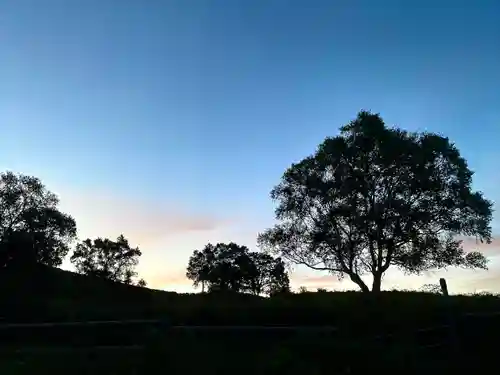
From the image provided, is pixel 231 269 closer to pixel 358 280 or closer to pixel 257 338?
pixel 358 280

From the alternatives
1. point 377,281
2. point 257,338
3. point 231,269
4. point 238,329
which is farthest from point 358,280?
point 231,269

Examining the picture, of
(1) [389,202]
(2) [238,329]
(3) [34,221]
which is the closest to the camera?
(2) [238,329]

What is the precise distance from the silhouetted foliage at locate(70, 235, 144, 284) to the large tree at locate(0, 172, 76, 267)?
12.8 metres

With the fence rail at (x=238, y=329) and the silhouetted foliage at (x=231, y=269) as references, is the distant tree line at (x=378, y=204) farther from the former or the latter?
the silhouetted foliage at (x=231, y=269)

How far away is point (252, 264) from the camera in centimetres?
6116

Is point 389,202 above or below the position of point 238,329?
above

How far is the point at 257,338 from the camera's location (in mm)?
10875

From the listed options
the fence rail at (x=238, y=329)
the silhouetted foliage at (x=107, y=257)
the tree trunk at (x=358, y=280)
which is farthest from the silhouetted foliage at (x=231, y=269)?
the fence rail at (x=238, y=329)

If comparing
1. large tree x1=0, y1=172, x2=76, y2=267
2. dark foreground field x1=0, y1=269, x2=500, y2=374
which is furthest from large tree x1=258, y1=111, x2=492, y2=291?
large tree x1=0, y1=172, x2=76, y2=267

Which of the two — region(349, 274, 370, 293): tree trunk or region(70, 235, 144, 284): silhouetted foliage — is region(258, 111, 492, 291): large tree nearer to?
region(349, 274, 370, 293): tree trunk

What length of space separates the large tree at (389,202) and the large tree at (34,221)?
24762 millimetres

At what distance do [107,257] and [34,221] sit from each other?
54.4 ft

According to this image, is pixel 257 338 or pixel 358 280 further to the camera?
pixel 358 280

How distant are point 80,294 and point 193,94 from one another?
42.6ft
